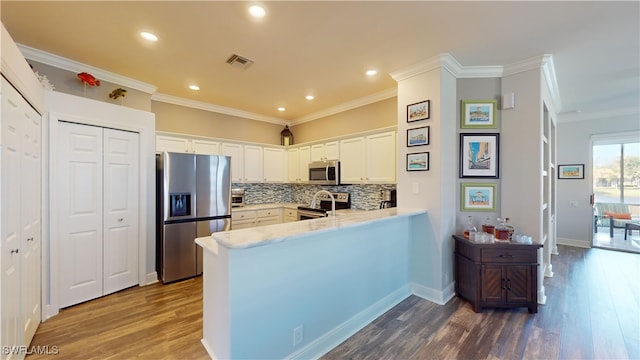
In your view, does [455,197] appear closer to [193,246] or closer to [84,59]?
[193,246]

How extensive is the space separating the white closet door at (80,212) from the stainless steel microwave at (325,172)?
9.89 ft

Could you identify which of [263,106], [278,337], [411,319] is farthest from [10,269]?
[263,106]

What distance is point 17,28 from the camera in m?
2.36

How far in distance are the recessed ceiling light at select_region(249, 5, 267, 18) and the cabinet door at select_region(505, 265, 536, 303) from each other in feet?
11.0

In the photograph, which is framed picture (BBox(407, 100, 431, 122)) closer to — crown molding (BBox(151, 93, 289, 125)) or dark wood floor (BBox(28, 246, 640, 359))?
dark wood floor (BBox(28, 246, 640, 359))

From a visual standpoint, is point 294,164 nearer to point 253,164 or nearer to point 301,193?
point 301,193

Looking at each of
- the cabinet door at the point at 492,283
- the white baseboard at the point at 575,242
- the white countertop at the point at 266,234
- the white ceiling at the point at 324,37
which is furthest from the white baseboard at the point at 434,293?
the white baseboard at the point at 575,242

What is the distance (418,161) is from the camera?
3076mm

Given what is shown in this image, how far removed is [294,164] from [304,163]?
337 mm

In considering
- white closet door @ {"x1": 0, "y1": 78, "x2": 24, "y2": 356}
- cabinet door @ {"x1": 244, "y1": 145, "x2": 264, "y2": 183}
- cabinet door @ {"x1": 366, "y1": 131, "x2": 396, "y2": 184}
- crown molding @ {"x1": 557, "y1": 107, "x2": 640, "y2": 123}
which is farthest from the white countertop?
crown molding @ {"x1": 557, "y1": 107, "x2": 640, "y2": 123}

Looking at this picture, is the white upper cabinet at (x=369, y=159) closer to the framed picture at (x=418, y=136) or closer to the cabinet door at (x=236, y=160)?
the framed picture at (x=418, y=136)

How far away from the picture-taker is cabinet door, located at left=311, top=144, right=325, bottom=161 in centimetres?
478

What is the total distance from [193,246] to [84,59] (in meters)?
2.58

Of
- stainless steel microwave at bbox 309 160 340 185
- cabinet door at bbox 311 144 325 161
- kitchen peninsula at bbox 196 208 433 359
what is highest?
cabinet door at bbox 311 144 325 161
